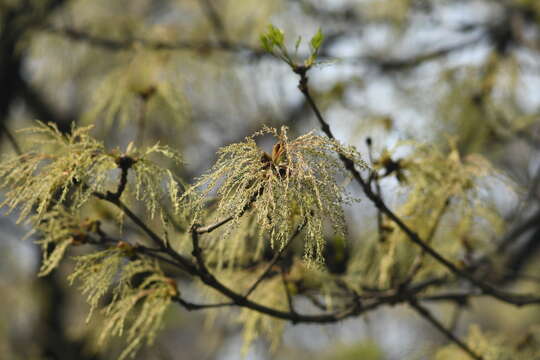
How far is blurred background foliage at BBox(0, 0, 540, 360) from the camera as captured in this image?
1.14 meters

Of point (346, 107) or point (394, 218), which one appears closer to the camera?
point (394, 218)

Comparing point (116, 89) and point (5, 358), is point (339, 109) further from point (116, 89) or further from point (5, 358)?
point (5, 358)

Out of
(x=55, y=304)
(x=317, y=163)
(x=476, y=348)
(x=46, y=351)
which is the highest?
(x=55, y=304)

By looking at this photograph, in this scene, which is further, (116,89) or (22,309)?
(22,309)

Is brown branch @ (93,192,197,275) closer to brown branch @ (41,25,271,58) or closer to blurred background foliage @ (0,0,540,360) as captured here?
blurred background foliage @ (0,0,540,360)

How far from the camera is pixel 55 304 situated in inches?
106

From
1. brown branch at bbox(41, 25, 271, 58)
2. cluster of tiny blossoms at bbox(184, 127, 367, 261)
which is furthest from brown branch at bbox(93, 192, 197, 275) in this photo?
brown branch at bbox(41, 25, 271, 58)

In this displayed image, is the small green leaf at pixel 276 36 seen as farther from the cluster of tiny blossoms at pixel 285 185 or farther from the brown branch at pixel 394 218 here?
the cluster of tiny blossoms at pixel 285 185

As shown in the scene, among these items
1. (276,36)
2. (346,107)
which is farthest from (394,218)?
(346,107)

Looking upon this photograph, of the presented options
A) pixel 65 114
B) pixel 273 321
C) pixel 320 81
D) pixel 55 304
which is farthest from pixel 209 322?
pixel 65 114

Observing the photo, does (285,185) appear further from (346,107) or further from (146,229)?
(346,107)

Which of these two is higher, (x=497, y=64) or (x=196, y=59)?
(x=497, y=64)

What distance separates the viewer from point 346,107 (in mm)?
1745

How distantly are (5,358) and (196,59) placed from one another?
6.11 feet
